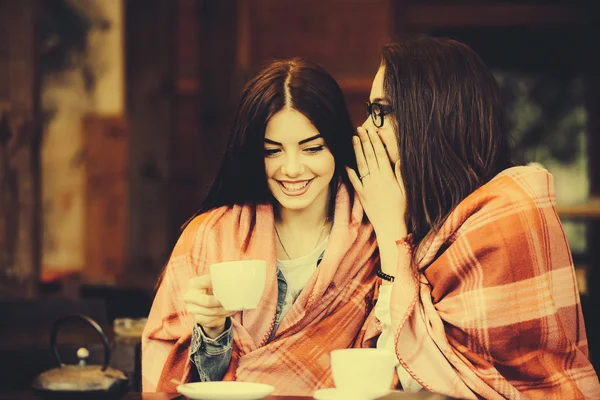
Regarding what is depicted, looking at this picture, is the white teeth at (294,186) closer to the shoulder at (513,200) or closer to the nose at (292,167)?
the nose at (292,167)

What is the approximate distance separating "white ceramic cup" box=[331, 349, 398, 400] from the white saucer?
0.54ft

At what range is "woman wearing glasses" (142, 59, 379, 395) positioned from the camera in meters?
2.47

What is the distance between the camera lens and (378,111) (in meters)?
2.48

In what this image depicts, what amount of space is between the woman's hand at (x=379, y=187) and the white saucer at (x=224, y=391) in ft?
2.29

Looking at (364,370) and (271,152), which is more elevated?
(271,152)

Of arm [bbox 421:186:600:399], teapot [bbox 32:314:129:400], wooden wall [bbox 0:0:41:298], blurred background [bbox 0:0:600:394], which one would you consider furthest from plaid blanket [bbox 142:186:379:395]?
wooden wall [bbox 0:0:41:298]

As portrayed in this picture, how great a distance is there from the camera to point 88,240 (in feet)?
24.3

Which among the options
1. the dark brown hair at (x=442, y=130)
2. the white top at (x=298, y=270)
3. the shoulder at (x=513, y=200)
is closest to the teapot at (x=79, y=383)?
the white top at (x=298, y=270)

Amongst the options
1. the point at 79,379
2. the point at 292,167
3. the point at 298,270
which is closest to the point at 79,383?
the point at 79,379

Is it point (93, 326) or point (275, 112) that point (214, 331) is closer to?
point (93, 326)

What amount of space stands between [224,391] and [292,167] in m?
0.79

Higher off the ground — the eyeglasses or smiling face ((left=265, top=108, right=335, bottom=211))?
the eyeglasses

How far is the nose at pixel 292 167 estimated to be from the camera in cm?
245

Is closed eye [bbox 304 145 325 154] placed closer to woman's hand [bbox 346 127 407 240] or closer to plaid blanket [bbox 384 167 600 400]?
→ woman's hand [bbox 346 127 407 240]
